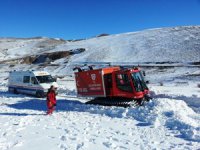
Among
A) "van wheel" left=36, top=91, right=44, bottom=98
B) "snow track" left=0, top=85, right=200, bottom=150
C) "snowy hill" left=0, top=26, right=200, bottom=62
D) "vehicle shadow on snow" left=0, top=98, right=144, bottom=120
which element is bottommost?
"snow track" left=0, top=85, right=200, bottom=150

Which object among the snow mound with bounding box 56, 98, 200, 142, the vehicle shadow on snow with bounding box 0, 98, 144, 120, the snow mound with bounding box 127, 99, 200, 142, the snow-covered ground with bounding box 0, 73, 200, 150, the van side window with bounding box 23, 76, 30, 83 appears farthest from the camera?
the van side window with bounding box 23, 76, 30, 83

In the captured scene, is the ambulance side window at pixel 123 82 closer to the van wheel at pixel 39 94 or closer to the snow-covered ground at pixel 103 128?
the snow-covered ground at pixel 103 128

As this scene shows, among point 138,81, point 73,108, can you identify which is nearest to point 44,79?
point 73,108

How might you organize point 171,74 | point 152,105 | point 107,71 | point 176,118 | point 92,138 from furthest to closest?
point 171,74
point 107,71
point 152,105
point 176,118
point 92,138

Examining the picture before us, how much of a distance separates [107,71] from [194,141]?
10.3m

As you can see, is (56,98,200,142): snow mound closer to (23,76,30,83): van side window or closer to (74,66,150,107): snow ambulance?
(74,66,150,107): snow ambulance

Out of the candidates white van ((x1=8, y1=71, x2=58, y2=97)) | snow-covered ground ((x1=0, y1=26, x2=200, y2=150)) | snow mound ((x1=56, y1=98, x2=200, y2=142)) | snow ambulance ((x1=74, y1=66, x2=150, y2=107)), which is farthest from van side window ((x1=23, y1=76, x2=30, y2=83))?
snow mound ((x1=56, y1=98, x2=200, y2=142))

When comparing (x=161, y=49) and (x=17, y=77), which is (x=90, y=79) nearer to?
(x=17, y=77)

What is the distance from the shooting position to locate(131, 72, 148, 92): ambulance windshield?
19.9 metres

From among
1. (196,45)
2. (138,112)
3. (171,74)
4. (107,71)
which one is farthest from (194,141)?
(196,45)

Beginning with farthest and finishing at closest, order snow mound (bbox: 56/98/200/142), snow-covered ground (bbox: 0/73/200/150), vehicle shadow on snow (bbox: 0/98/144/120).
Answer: vehicle shadow on snow (bbox: 0/98/144/120)
snow mound (bbox: 56/98/200/142)
snow-covered ground (bbox: 0/73/200/150)

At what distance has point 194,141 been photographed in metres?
11.4

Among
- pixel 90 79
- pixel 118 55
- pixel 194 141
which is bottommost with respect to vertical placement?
pixel 194 141

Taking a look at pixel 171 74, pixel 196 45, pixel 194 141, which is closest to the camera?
pixel 194 141
